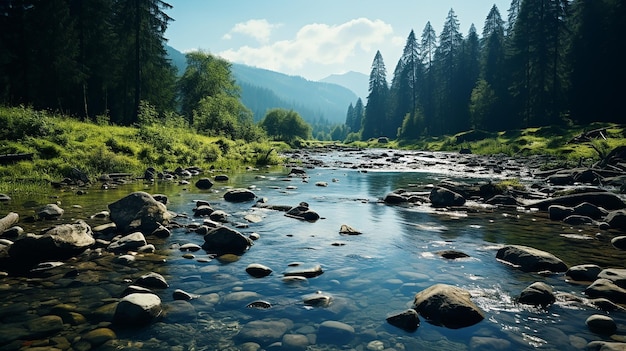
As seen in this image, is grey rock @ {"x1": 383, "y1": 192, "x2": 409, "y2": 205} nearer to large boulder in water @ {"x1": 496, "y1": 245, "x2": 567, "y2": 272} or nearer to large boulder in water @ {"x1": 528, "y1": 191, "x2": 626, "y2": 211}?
large boulder in water @ {"x1": 528, "y1": 191, "x2": 626, "y2": 211}

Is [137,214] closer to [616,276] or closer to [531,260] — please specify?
[531,260]

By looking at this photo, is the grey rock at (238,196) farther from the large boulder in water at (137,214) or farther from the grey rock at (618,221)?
the grey rock at (618,221)

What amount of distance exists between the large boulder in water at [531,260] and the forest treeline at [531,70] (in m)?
48.8

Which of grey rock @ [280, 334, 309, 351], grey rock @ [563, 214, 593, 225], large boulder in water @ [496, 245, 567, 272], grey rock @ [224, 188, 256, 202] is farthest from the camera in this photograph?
grey rock @ [224, 188, 256, 202]

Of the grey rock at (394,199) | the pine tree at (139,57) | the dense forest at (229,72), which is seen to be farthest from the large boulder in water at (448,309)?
the pine tree at (139,57)

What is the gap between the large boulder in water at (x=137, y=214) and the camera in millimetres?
9328

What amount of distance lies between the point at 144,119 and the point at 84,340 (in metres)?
26.5

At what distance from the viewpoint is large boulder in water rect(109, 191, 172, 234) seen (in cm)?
933

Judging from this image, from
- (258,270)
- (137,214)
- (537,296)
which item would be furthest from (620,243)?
(137,214)

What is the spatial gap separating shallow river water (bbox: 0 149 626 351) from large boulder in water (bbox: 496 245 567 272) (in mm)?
296

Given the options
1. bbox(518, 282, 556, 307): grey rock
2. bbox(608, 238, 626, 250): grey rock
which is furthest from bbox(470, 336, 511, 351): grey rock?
bbox(608, 238, 626, 250): grey rock

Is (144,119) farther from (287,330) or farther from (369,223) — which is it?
(287,330)

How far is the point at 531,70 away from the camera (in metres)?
51.6

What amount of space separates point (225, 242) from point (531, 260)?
21.0ft
